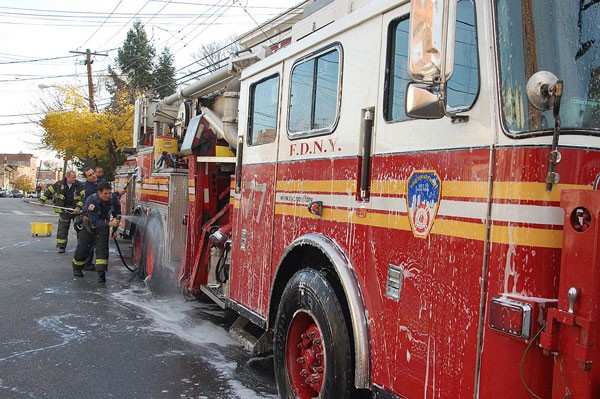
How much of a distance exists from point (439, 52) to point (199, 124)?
194 inches

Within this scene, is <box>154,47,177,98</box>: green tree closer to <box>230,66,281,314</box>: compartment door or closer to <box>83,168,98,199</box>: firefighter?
<box>83,168,98,199</box>: firefighter

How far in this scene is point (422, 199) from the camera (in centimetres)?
282

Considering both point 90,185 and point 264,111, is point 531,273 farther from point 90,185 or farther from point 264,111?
point 90,185

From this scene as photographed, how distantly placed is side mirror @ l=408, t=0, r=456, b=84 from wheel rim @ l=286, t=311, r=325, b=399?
70.7 inches

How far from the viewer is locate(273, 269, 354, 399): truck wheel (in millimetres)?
3346

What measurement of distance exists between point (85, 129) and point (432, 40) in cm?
3296

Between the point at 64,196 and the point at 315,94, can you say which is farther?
the point at 64,196

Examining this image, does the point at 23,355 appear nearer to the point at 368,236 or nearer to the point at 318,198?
the point at 318,198

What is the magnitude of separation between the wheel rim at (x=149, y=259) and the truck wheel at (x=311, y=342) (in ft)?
16.1

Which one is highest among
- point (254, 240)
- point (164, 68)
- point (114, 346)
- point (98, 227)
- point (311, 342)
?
point (164, 68)

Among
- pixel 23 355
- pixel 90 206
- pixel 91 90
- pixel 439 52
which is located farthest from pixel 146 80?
pixel 439 52

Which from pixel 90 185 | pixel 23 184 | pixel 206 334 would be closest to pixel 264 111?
pixel 206 334

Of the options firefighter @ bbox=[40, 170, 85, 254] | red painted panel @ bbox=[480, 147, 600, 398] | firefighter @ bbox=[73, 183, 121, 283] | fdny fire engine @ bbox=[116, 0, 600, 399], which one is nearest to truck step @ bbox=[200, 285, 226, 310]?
fdny fire engine @ bbox=[116, 0, 600, 399]

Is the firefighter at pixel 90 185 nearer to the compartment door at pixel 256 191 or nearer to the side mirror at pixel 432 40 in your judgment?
the compartment door at pixel 256 191
